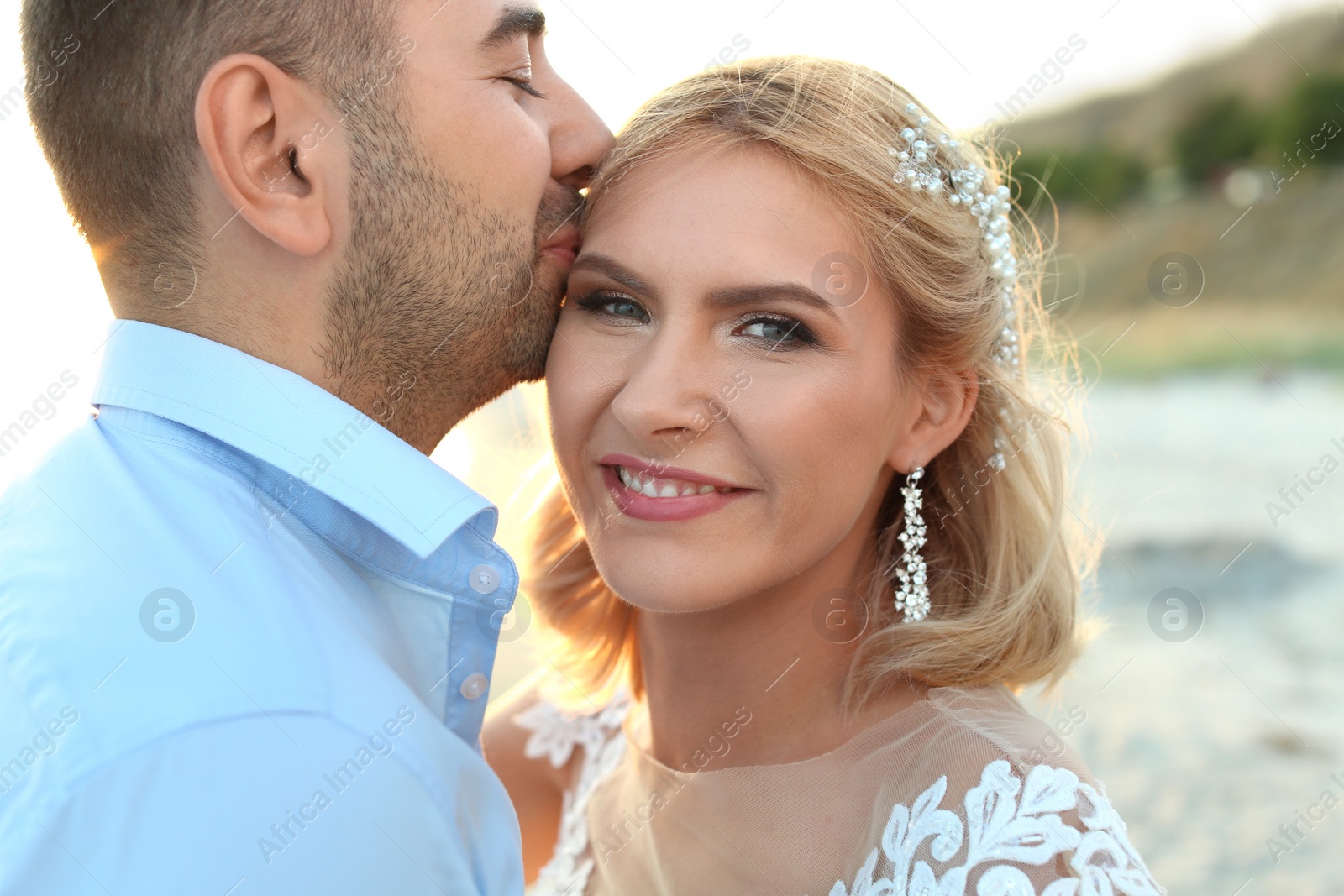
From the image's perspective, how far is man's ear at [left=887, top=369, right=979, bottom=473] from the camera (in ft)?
7.65

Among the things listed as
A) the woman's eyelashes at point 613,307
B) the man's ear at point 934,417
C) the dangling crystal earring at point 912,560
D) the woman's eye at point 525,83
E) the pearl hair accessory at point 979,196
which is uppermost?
the woman's eye at point 525,83

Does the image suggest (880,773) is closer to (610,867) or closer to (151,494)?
(610,867)

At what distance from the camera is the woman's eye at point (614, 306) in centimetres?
222

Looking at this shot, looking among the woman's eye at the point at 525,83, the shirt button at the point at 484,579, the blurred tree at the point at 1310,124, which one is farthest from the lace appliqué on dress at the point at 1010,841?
the blurred tree at the point at 1310,124

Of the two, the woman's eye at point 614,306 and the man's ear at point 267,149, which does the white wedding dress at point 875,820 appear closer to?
the woman's eye at point 614,306

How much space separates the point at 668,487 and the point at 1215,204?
52.6ft

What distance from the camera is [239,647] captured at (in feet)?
4.60

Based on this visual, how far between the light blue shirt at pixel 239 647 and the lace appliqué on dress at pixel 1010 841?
2.21 feet

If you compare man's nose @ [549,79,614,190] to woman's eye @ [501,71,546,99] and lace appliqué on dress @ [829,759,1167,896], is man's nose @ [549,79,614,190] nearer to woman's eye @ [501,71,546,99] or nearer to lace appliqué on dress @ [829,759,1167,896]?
woman's eye @ [501,71,546,99]

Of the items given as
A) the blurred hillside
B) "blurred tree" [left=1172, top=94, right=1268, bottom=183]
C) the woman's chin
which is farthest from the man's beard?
"blurred tree" [left=1172, top=94, right=1268, bottom=183]

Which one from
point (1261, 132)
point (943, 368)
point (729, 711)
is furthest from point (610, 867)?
point (1261, 132)

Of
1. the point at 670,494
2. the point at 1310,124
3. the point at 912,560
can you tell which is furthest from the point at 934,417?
the point at 1310,124

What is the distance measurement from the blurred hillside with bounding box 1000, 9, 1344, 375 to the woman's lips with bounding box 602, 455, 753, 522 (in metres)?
10.6

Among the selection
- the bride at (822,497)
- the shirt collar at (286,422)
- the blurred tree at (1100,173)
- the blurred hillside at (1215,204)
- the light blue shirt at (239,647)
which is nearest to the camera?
the light blue shirt at (239,647)
